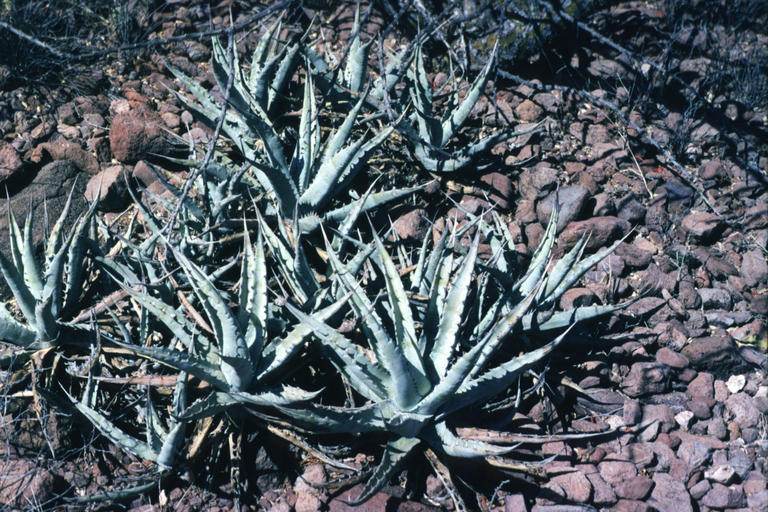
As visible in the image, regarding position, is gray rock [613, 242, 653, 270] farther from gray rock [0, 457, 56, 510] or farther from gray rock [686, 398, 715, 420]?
gray rock [0, 457, 56, 510]

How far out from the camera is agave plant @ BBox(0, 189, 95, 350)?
2152 millimetres

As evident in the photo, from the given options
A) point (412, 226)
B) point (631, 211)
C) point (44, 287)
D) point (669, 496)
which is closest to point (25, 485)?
point (44, 287)

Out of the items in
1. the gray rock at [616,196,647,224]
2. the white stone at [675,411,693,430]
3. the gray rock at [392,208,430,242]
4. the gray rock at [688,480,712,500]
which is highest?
the gray rock at [616,196,647,224]

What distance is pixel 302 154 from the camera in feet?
8.90

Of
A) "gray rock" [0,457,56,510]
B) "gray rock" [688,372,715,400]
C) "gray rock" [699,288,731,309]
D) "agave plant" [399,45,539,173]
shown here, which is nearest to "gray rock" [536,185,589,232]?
"agave plant" [399,45,539,173]

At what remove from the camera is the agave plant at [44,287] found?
84.7 inches

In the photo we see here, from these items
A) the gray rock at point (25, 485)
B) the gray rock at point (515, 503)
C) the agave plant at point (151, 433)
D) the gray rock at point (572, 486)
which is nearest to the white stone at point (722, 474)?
the gray rock at point (572, 486)

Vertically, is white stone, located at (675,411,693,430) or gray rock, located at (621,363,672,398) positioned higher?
gray rock, located at (621,363,672,398)

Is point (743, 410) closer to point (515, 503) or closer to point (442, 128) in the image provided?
point (515, 503)

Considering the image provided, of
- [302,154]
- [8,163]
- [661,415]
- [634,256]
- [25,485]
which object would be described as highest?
[302,154]

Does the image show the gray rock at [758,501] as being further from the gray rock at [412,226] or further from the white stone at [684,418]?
the gray rock at [412,226]

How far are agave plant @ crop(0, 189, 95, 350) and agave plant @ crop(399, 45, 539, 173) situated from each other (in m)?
1.52

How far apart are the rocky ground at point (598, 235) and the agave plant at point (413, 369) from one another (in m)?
0.25

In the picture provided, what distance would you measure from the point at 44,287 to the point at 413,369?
142 cm
